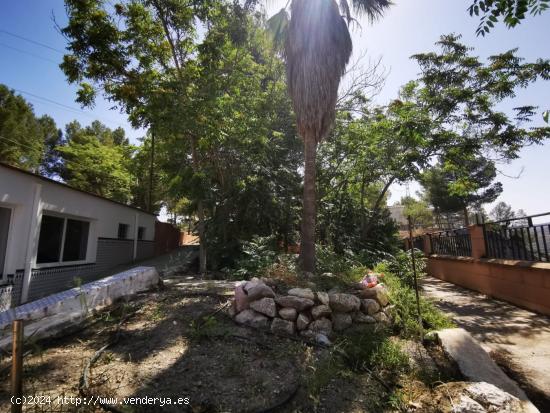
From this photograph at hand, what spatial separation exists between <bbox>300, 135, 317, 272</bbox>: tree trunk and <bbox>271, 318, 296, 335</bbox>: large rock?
195cm

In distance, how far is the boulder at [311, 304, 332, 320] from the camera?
4531 millimetres

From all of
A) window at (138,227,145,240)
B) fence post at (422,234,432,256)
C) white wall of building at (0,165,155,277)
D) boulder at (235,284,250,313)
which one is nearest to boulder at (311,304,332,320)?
boulder at (235,284,250,313)

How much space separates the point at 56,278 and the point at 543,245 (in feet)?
39.1

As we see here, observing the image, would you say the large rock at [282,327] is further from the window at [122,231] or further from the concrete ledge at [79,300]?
the window at [122,231]

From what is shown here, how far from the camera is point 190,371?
123 inches

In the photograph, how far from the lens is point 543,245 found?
5898mm

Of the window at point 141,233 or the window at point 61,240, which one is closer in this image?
the window at point 61,240

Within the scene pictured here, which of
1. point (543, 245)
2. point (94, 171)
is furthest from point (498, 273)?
point (94, 171)

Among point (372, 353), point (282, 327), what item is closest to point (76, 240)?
point (282, 327)

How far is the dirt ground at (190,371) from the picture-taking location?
269 cm

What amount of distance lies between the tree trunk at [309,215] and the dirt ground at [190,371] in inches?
94.3

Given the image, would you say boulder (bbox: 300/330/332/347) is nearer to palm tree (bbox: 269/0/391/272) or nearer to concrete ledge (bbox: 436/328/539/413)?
concrete ledge (bbox: 436/328/539/413)

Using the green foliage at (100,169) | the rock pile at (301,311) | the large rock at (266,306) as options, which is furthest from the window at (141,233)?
the large rock at (266,306)

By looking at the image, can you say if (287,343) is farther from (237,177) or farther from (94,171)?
(94,171)
